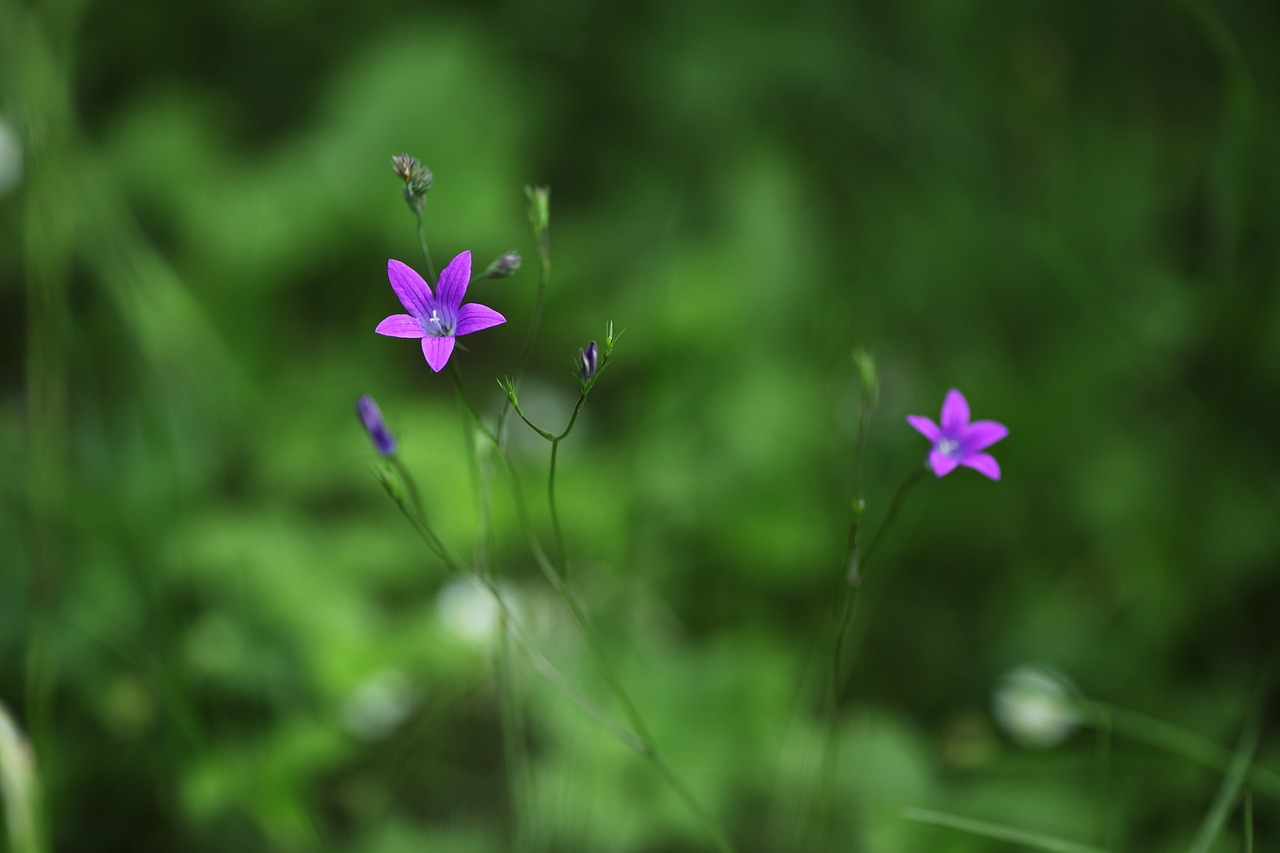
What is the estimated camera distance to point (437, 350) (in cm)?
115

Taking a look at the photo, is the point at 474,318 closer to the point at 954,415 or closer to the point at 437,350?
the point at 437,350

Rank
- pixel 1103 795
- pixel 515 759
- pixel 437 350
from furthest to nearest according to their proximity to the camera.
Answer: pixel 515 759 → pixel 1103 795 → pixel 437 350

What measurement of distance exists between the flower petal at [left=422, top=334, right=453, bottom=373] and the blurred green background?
0.78 meters

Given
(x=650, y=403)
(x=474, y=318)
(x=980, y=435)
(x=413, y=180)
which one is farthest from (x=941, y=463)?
(x=650, y=403)

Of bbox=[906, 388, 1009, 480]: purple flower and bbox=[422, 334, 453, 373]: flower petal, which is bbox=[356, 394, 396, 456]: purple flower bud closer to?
bbox=[422, 334, 453, 373]: flower petal

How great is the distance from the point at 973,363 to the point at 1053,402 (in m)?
0.25

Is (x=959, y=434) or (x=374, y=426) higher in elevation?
(x=959, y=434)

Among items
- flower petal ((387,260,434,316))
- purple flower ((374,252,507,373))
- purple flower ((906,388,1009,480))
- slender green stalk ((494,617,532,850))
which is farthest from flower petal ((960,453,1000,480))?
slender green stalk ((494,617,532,850))

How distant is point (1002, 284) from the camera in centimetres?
307

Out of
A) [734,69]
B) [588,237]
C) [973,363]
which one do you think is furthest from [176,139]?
[973,363]

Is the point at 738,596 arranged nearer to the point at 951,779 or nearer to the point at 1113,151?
the point at 951,779

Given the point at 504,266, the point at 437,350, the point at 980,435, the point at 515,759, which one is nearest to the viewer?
the point at 437,350

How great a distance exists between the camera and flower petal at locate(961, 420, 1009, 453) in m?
1.36

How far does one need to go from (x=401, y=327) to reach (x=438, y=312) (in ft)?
0.40
